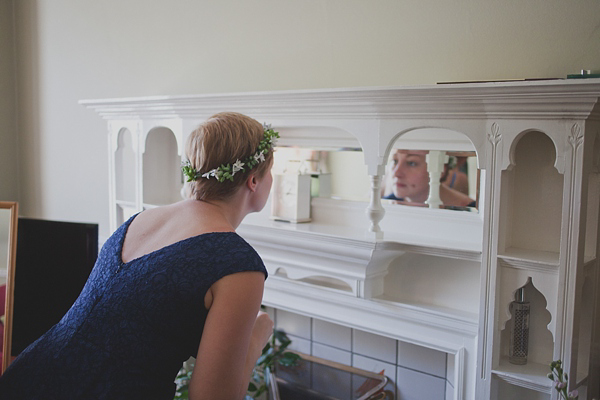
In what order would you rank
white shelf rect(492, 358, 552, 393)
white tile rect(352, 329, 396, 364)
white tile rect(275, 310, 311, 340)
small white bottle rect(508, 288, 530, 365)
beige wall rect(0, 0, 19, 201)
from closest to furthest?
1. white shelf rect(492, 358, 552, 393)
2. small white bottle rect(508, 288, 530, 365)
3. white tile rect(352, 329, 396, 364)
4. white tile rect(275, 310, 311, 340)
5. beige wall rect(0, 0, 19, 201)

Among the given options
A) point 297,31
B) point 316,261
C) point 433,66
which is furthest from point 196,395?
point 297,31

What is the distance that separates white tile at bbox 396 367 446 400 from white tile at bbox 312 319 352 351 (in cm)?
21

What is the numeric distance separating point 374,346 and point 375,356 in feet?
0.11

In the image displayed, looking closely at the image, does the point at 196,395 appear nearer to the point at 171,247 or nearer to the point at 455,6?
the point at 171,247

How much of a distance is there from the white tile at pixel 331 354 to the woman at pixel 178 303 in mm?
849

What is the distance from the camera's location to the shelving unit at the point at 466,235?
140cm

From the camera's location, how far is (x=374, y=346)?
2023 millimetres

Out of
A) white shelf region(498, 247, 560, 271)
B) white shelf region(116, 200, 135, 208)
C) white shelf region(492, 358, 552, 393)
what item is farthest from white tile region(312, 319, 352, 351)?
white shelf region(116, 200, 135, 208)

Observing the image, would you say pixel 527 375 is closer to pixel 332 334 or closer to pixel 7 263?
pixel 332 334

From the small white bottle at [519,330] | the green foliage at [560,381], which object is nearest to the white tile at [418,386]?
the small white bottle at [519,330]

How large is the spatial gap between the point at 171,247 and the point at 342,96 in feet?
2.33

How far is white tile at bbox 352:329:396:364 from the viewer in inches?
78.2

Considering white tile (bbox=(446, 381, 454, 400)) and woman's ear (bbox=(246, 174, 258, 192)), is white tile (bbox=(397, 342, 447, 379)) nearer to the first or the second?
white tile (bbox=(446, 381, 454, 400))

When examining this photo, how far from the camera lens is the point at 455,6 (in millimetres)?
1759
